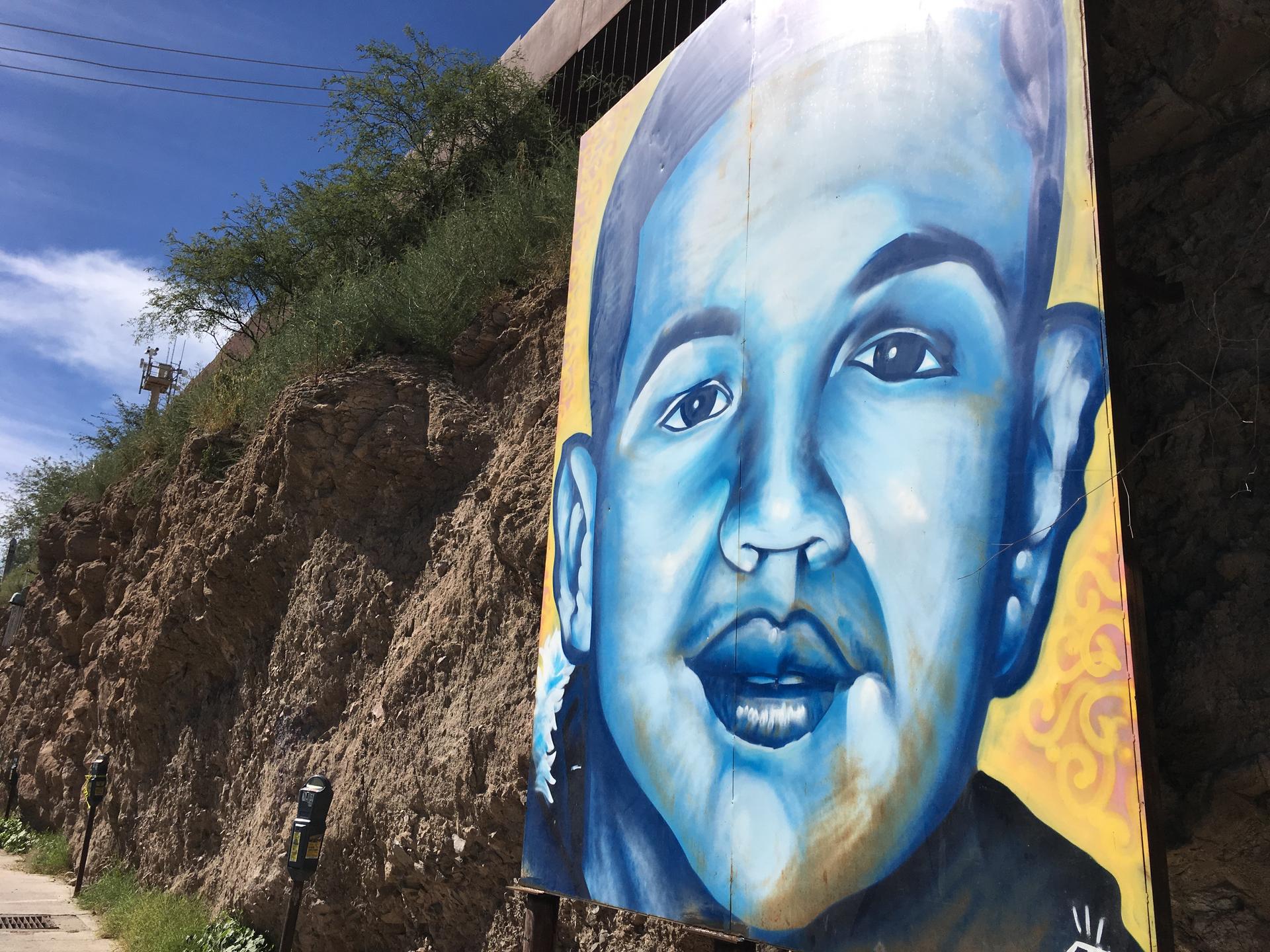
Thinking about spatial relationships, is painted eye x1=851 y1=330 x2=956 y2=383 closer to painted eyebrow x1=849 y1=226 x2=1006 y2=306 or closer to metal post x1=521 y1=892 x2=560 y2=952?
painted eyebrow x1=849 y1=226 x2=1006 y2=306

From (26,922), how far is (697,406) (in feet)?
26.0

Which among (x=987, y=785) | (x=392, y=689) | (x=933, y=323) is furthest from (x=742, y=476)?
(x=392, y=689)

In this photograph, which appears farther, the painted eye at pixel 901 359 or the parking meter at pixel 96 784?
the parking meter at pixel 96 784

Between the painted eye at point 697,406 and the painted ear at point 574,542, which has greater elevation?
the painted eye at point 697,406

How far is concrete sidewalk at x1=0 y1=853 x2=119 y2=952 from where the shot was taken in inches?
298

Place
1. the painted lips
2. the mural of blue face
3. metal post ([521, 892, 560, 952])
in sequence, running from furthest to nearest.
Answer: metal post ([521, 892, 560, 952]) → the painted lips → the mural of blue face

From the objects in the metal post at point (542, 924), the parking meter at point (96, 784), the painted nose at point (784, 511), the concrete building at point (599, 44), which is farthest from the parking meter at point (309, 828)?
the concrete building at point (599, 44)

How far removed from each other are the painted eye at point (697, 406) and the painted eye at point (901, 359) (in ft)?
2.66

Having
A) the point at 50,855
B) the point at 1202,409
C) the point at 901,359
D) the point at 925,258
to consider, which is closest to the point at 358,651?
the point at 901,359

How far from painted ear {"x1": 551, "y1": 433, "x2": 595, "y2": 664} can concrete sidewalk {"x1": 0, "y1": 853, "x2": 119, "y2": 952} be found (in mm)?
5520

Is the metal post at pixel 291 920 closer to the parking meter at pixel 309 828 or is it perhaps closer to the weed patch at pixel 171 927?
the parking meter at pixel 309 828

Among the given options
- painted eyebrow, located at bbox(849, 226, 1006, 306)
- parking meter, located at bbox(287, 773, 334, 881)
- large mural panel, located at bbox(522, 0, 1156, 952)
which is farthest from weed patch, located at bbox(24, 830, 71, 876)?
painted eyebrow, located at bbox(849, 226, 1006, 306)

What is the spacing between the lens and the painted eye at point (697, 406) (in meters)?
4.27

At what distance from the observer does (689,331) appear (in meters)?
4.49
